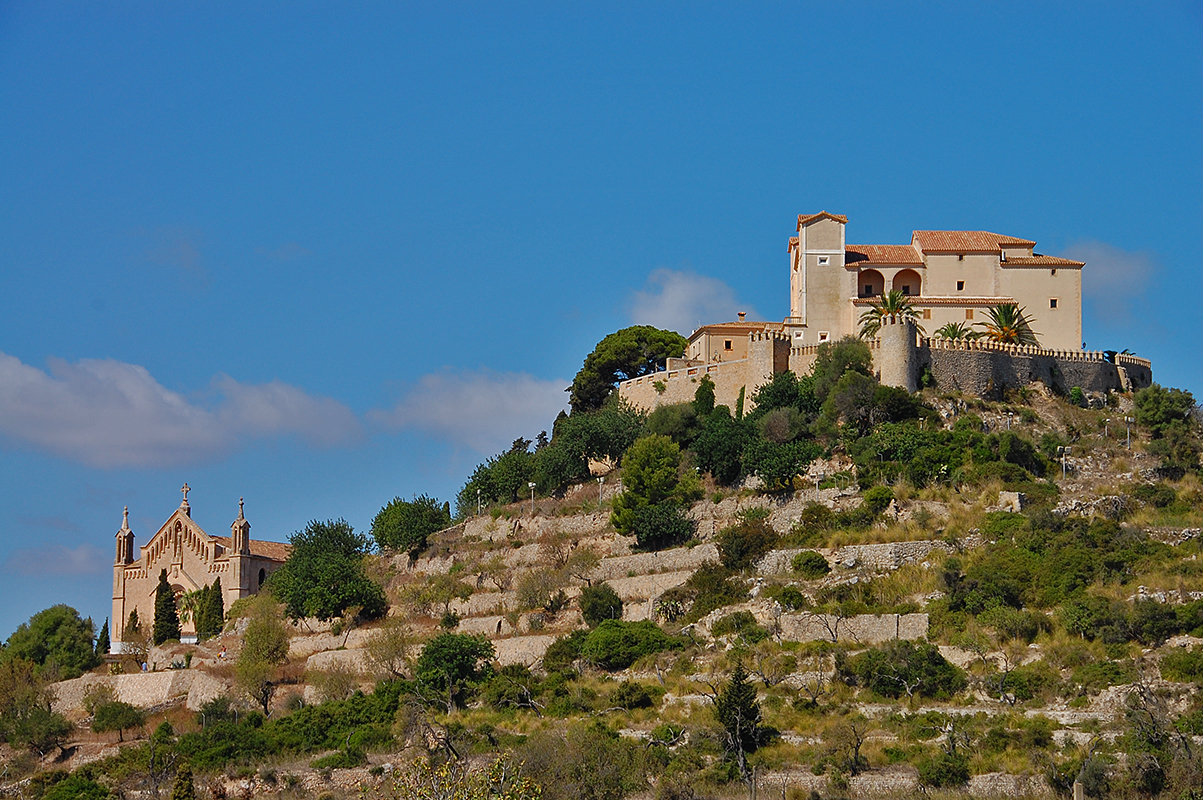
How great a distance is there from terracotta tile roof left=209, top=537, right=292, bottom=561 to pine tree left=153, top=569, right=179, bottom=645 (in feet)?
13.2

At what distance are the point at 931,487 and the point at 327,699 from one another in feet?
70.1

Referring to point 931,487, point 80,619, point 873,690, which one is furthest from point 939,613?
point 80,619

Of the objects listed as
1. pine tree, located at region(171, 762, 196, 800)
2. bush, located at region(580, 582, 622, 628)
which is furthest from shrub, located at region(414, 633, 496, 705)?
pine tree, located at region(171, 762, 196, 800)

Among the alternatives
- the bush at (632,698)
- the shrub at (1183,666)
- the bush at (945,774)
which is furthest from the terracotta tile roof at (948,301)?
the bush at (945,774)

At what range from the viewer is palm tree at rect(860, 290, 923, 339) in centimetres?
6166

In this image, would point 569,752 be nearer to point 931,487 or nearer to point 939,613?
point 939,613

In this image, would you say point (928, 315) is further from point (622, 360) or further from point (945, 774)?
point (945, 774)

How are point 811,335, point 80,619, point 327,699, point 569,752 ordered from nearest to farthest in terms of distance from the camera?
point 569,752 → point 327,699 → point 811,335 → point 80,619

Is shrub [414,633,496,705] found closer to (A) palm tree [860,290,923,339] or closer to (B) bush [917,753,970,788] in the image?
(B) bush [917,753,970,788]

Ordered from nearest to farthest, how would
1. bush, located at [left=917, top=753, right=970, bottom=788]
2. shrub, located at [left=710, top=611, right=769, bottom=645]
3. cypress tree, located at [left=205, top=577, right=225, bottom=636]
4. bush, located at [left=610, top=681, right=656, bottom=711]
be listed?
bush, located at [left=917, top=753, right=970, bottom=788] < bush, located at [left=610, top=681, right=656, bottom=711] < shrub, located at [left=710, top=611, right=769, bottom=645] < cypress tree, located at [left=205, top=577, right=225, bottom=636]

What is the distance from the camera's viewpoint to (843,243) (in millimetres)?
66000

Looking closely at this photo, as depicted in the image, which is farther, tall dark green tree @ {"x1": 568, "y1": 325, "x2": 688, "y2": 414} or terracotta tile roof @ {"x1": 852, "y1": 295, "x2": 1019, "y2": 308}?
tall dark green tree @ {"x1": 568, "y1": 325, "x2": 688, "y2": 414}

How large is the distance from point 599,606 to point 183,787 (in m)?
15.1

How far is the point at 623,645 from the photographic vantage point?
47719 mm
